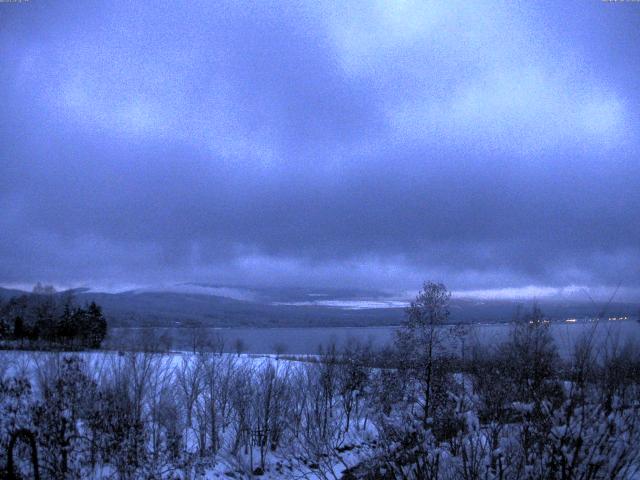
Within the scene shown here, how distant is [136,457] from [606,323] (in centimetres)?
1463

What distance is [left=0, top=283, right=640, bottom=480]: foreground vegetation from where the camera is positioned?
20.7ft

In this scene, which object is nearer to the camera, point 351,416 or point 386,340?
point 351,416

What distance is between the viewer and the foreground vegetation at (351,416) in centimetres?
632

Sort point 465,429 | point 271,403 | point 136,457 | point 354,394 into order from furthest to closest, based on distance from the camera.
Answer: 1. point 354,394
2. point 271,403
3. point 136,457
4. point 465,429

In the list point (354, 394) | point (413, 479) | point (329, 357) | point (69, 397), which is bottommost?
point (354, 394)

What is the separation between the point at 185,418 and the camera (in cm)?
3641

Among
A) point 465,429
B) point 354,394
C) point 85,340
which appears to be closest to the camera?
point 465,429

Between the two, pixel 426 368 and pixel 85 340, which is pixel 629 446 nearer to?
pixel 426 368

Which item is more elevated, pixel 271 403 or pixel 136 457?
pixel 136 457

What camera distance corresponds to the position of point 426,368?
3350cm

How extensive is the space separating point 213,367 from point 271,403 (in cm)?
525

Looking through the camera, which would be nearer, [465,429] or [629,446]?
[629,446]

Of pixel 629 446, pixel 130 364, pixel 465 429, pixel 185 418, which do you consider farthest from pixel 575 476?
pixel 185 418

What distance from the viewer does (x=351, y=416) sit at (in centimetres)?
4625
